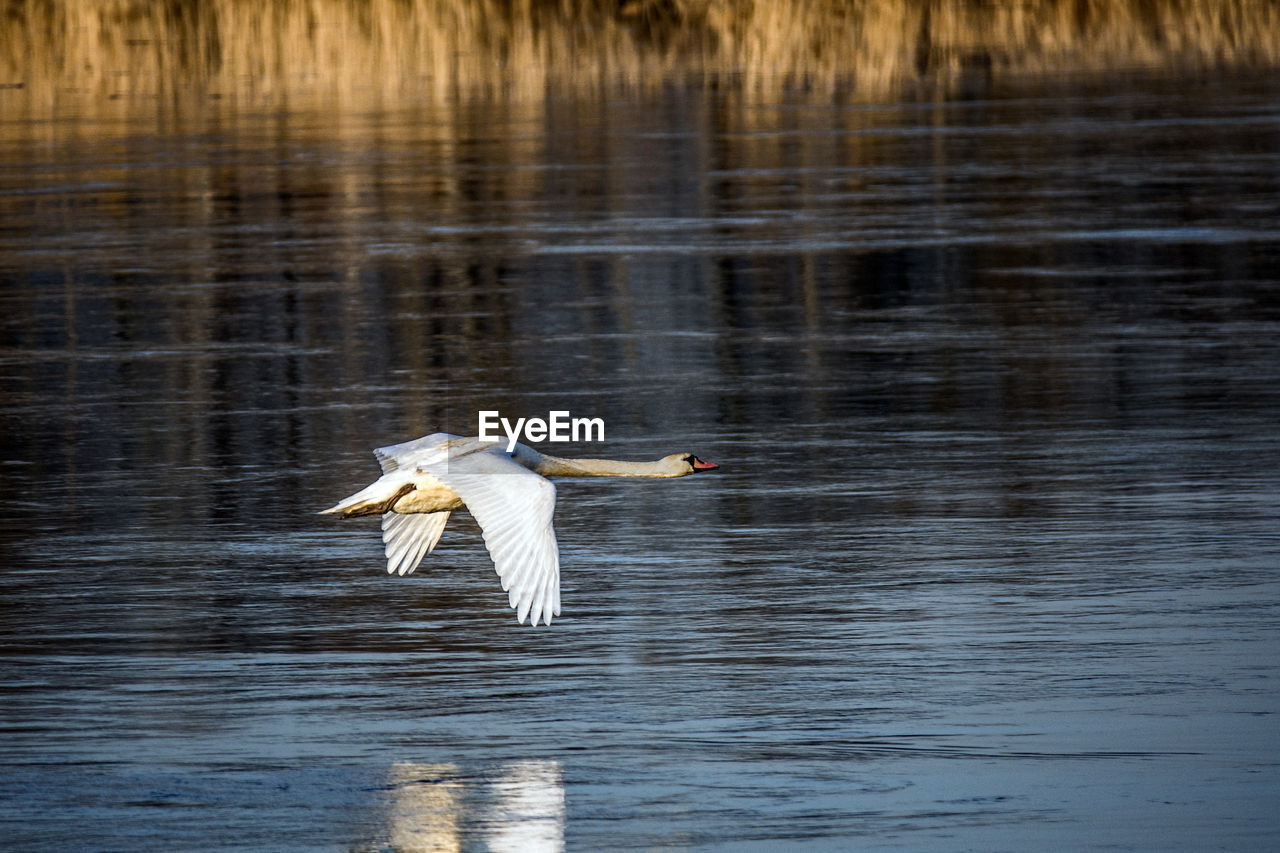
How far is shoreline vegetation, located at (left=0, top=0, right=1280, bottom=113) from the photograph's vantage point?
113 ft

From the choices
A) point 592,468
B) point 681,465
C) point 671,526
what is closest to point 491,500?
point 592,468

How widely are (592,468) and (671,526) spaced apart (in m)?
0.80

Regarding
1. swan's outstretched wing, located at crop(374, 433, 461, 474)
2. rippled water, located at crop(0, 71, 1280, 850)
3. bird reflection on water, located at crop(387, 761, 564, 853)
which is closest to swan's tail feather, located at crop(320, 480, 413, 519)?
swan's outstretched wing, located at crop(374, 433, 461, 474)

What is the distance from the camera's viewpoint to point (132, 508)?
10.8 m

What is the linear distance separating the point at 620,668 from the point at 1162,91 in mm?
25003

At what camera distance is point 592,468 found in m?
9.73

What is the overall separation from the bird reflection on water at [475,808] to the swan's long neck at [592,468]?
2557 mm

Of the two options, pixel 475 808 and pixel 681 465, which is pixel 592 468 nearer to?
pixel 681 465

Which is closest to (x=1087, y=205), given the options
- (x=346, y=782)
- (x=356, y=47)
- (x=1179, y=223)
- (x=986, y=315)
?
(x=1179, y=223)

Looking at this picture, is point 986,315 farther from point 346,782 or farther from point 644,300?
point 346,782

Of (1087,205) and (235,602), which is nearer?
(235,602)

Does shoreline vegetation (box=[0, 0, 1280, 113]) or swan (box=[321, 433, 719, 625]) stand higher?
shoreline vegetation (box=[0, 0, 1280, 113])

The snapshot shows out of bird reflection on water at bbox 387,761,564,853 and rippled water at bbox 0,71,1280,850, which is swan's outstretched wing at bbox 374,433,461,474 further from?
bird reflection on water at bbox 387,761,564,853

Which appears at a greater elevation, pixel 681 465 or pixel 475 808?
pixel 681 465
